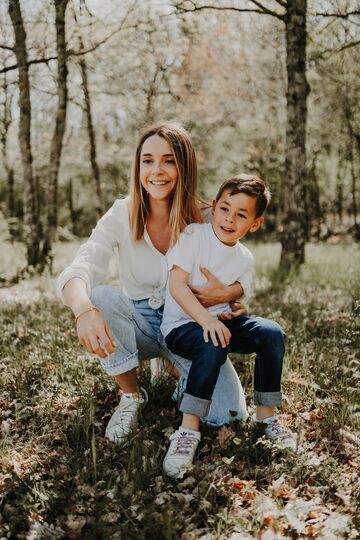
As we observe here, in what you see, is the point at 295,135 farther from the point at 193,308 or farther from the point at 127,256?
the point at 193,308

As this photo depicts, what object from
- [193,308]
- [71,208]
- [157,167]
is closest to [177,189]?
[157,167]

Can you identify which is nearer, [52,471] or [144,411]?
[52,471]

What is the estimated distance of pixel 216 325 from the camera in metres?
2.62

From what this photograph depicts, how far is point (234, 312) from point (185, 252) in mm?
449

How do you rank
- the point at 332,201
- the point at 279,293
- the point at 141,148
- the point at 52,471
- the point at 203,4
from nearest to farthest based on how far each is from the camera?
the point at 52,471
the point at 141,148
the point at 279,293
the point at 203,4
the point at 332,201

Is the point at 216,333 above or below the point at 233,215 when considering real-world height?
below

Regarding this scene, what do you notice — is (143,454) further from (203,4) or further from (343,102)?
(343,102)

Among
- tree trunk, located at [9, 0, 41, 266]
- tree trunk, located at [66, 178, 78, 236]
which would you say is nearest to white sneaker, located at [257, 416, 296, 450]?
tree trunk, located at [9, 0, 41, 266]

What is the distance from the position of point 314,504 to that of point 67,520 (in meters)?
1.12

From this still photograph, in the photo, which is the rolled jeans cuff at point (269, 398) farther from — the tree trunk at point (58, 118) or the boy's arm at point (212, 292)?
the tree trunk at point (58, 118)

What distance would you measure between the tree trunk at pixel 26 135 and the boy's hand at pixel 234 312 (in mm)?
6684

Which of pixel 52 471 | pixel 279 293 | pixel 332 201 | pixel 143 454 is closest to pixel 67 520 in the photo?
pixel 52 471

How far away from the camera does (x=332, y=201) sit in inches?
933

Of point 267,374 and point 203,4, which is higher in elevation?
point 203,4
